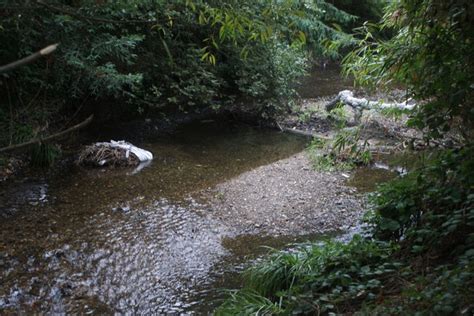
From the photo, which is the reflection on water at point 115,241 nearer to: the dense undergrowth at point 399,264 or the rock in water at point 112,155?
the rock in water at point 112,155

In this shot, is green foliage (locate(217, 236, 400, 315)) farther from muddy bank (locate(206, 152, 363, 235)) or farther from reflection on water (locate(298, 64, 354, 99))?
reflection on water (locate(298, 64, 354, 99))

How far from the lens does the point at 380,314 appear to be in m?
2.51

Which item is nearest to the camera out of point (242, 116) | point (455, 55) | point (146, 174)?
point (455, 55)

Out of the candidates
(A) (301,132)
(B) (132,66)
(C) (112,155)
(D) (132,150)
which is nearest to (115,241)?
(C) (112,155)

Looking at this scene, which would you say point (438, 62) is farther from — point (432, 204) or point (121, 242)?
point (121, 242)

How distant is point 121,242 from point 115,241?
8cm

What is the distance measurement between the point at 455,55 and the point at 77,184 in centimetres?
557

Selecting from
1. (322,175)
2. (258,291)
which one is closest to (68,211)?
(258,291)

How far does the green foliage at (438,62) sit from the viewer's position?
3.05 meters

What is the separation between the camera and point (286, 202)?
253 inches

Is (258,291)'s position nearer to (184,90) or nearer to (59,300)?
(59,300)

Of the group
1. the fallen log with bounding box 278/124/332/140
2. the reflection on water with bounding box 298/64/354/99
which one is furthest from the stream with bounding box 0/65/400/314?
the reflection on water with bounding box 298/64/354/99

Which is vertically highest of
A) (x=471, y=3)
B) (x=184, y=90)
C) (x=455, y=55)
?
(x=471, y=3)

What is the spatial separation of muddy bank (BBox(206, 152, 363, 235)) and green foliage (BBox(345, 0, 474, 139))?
8.24ft
